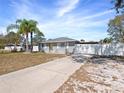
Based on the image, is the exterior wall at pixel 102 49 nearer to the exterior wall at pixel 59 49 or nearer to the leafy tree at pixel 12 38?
the exterior wall at pixel 59 49

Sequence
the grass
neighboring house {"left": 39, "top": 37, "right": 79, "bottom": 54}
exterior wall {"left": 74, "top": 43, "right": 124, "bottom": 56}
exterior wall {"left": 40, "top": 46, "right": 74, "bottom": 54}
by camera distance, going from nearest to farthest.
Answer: the grass → exterior wall {"left": 74, "top": 43, "right": 124, "bottom": 56} → exterior wall {"left": 40, "top": 46, "right": 74, "bottom": 54} → neighboring house {"left": 39, "top": 37, "right": 79, "bottom": 54}

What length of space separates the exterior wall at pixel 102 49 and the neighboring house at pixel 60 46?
6.97ft

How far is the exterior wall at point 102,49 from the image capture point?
29.3 m

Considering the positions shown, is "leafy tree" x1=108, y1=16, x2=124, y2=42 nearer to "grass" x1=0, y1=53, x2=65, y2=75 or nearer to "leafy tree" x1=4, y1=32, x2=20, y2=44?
"grass" x1=0, y1=53, x2=65, y2=75

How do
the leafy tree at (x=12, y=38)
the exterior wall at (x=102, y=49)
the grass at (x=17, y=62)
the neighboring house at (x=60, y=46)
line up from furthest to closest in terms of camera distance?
the leafy tree at (x=12, y=38) < the neighboring house at (x=60, y=46) < the exterior wall at (x=102, y=49) < the grass at (x=17, y=62)

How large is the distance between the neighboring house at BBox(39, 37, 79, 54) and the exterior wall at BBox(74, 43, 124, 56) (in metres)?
2.12

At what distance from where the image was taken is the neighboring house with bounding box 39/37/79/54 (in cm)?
3766

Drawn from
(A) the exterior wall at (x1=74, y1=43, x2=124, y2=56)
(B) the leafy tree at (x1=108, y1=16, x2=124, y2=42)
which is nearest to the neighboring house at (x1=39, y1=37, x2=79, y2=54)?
(A) the exterior wall at (x1=74, y1=43, x2=124, y2=56)

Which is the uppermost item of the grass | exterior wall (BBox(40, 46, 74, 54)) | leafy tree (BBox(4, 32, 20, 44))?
leafy tree (BBox(4, 32, 20, 44))

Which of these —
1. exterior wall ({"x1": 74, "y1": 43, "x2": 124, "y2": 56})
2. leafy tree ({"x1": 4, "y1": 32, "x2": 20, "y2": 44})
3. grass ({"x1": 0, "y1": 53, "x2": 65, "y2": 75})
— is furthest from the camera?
leafy tree ({"x1": 4, "y1": 32, "x2": 20, "y2": 44})

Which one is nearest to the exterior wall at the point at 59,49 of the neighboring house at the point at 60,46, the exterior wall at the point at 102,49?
the neighboring house at the point at 60,46

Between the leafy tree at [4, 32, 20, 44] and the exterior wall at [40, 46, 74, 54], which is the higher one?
the leafy tree at [4, 32, 20, 44]

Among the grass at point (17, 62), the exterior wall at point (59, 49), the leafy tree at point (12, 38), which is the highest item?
the leafy tree at point (12, 38)

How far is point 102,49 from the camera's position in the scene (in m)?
31.7
